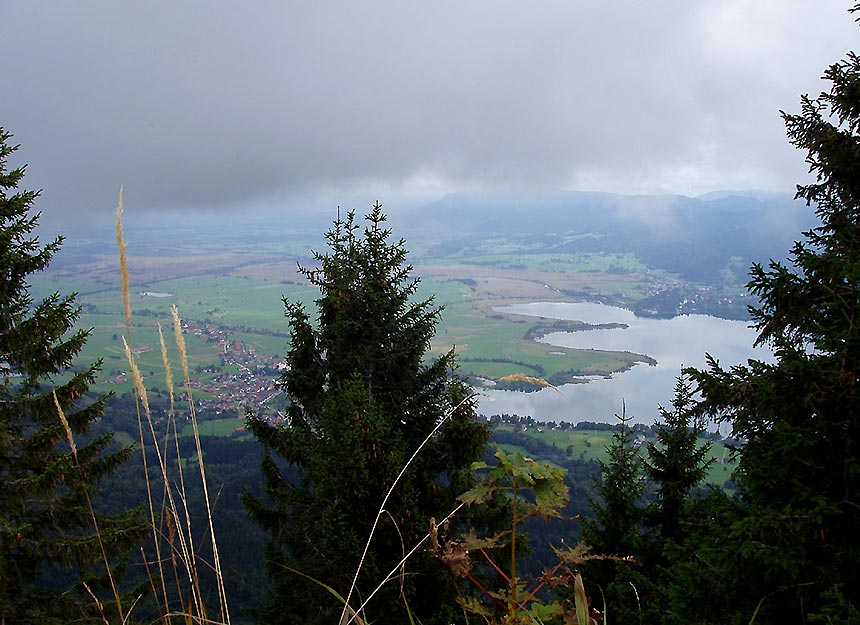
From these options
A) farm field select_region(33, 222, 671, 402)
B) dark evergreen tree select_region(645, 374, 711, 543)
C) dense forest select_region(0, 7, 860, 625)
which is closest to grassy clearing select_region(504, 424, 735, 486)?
farm field select_region(33, 222, 671, 402)

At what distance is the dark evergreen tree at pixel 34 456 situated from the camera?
471 centimetres

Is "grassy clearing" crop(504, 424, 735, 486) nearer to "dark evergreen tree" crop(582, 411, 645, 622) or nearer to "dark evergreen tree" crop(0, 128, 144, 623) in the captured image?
"dark evergreen tree" crop(582, 411, 645, 622)

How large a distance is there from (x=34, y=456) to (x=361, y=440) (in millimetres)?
3296

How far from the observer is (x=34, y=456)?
4863 millimetres

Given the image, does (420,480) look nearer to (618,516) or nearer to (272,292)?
(618,516)

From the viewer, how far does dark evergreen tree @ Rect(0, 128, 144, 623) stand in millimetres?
4707

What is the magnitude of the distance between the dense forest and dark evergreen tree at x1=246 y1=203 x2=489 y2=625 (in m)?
0.03

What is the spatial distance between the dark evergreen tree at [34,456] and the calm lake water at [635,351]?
112ft

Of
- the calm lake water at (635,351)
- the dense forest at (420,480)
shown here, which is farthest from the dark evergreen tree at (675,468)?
the calm lake water at (635,351)

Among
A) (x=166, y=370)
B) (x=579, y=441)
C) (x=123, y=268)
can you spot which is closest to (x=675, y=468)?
(x=166, y=370)

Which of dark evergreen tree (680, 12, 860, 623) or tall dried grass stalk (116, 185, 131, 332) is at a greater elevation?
tall dried grass stalk (116, 185, 131, 332)

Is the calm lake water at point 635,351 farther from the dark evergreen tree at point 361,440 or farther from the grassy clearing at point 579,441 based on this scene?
the dark evergreen tree at point 361,440

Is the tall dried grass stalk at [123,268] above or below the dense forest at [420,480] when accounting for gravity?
above

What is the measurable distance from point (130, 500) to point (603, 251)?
7598 inches
